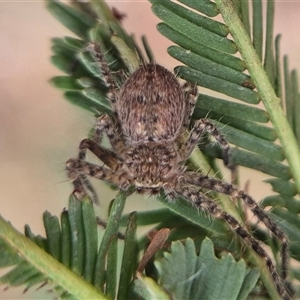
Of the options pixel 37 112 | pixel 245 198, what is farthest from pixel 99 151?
pixel 37 112

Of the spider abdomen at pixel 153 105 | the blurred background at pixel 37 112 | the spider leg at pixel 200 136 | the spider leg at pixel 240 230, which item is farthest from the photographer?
the blurred background at pixel 37 112

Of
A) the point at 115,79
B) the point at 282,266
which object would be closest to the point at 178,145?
the point at 115,79

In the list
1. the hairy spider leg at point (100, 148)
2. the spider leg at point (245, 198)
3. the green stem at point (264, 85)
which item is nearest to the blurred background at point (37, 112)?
the hairy spider leg at point (100, 148)

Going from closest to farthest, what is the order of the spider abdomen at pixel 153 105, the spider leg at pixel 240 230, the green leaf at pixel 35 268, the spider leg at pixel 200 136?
the green leaf at pixel 35 268 < the spider leg at pixel 240 230 < the spider leg at pixel 200 136 < the spider abdomen at pixel 153 105

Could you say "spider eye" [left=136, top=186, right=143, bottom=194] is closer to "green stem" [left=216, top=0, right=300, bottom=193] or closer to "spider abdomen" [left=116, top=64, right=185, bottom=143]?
"spider abdomen" [left=116, top=64, right=185, bottom=143]

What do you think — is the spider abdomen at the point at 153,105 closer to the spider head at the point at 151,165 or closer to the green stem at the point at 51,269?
the spider head at the point at 151,165

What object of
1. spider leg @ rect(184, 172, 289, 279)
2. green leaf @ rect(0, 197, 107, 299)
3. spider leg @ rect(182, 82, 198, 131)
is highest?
spider leg @ rect(182, 82, 198, 131)

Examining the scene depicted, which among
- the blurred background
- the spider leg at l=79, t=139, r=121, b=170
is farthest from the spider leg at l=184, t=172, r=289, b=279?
the blurred background
